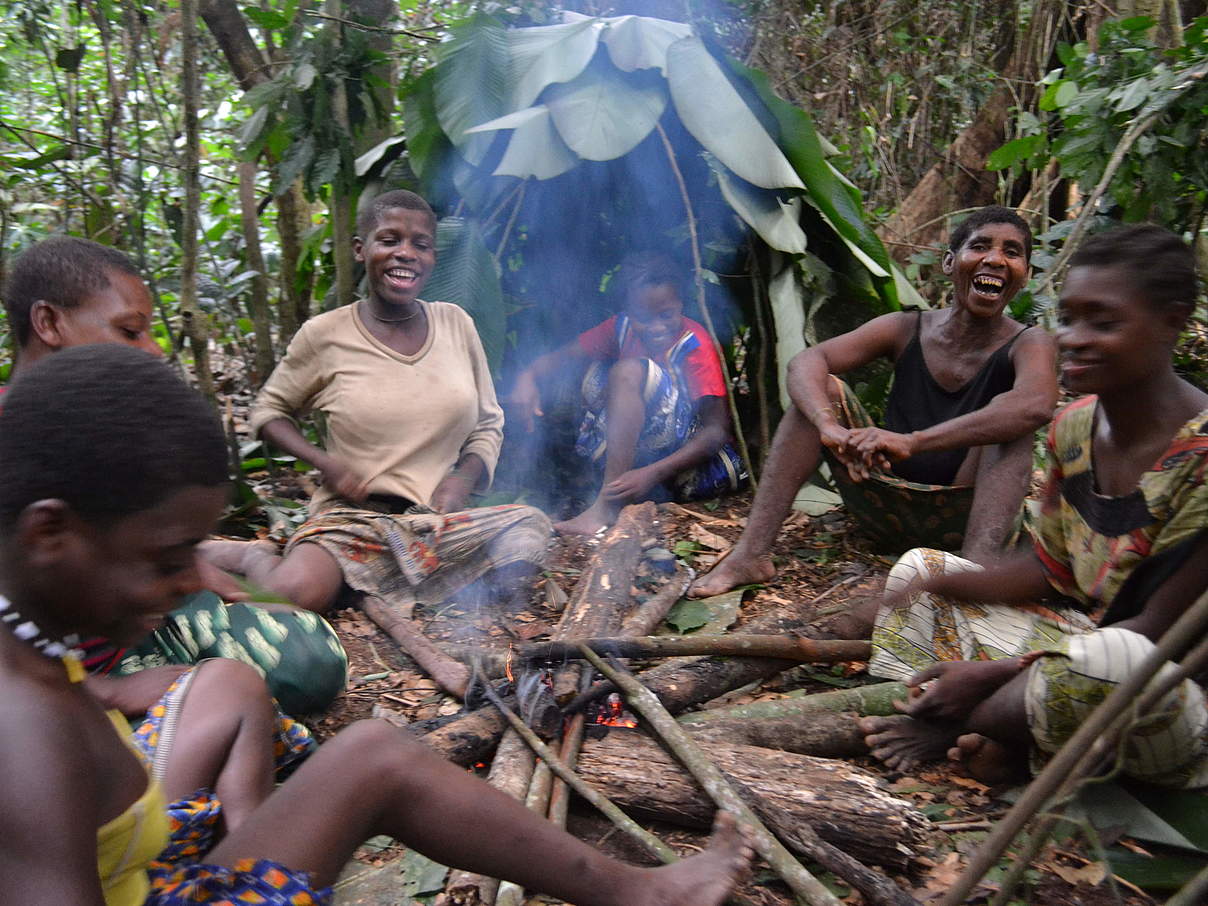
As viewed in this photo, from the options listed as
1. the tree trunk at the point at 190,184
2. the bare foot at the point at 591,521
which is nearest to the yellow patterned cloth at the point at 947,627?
the bare foot at the point at 591,521

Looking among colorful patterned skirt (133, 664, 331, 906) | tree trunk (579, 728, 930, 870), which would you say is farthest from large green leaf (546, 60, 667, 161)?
colorful patterned skirt (133, 664, 331, 906)

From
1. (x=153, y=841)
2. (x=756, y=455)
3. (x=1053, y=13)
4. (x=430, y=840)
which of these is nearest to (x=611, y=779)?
(x=430, y=840)

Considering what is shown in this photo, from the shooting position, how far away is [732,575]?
3.44 m

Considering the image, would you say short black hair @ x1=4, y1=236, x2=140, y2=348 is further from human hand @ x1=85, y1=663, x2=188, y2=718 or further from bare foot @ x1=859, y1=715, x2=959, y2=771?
bare foot @ x1=859, y1=715, x2=959, y2=771

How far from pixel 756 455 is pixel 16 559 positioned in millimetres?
3858

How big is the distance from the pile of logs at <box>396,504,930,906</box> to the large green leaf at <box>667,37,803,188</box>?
208 cm

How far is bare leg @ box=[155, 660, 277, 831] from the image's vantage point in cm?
172

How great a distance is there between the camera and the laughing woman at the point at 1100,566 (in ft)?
6.36

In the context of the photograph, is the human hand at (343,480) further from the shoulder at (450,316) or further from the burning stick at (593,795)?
the burning stick at (593,795)

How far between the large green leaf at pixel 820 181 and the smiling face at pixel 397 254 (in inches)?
70.1

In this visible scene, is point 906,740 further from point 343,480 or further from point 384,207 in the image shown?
point 384,207

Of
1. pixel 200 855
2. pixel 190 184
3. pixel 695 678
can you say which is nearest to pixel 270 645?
pixel 200 855

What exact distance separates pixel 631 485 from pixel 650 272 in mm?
975

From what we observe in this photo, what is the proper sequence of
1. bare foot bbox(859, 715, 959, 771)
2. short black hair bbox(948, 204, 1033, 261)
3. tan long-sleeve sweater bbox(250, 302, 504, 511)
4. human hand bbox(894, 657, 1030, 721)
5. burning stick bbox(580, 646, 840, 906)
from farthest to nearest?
1. tan long-sleeve sweater bbox(250, 302, 504, 511)
2. short black hair bbox(948, 204, 1033, 261)
3. bare foot bbox(859, 715, 959, 771)
4. human hand bbox(894, 657, 1030, 721)
5. burning stick bbox(580, 646, 840, 906)
